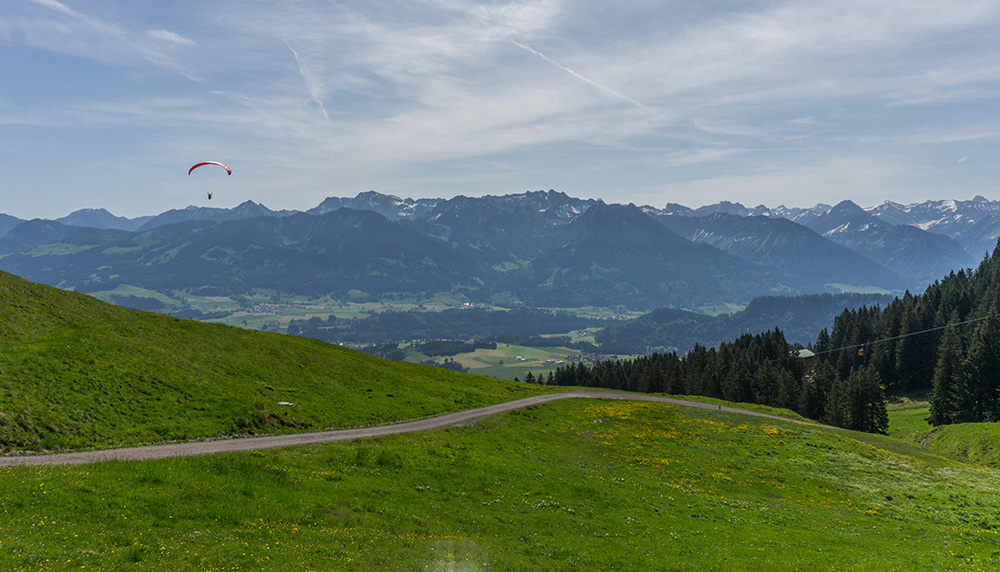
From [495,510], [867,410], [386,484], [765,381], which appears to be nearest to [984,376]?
[867,410]

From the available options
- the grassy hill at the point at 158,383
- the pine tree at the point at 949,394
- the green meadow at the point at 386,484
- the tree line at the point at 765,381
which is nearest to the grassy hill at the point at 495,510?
the green meadow at the point at 386,484

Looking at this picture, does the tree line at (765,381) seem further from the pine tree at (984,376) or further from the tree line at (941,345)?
the pine tree at (984,376)

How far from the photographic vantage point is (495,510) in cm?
2872

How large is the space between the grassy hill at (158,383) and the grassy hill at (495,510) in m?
8.89

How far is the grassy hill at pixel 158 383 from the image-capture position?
31.8 metres

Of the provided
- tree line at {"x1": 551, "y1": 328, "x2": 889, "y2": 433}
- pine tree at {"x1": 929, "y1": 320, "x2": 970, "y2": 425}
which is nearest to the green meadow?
tree line at {"x1": 551, "y1": 328, "x2": 889, "y2": 433}

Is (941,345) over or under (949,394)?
over

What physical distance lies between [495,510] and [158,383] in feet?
104

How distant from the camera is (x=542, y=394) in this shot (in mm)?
84000

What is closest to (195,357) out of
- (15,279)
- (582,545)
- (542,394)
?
(15,279)

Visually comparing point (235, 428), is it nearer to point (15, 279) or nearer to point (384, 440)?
point (384, 440)

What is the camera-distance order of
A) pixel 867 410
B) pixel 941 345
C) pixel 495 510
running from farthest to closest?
1. pixel 941 345
2. pixel 867 410
3. pixel 495 510

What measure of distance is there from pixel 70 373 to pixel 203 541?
2753 cm

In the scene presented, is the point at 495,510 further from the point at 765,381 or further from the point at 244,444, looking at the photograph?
the point at 765,381
